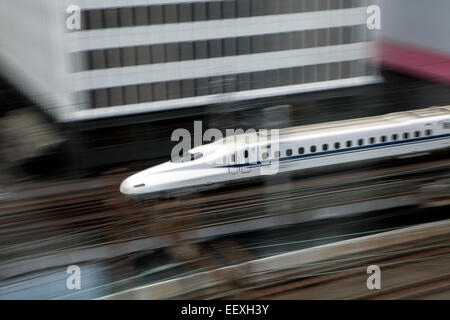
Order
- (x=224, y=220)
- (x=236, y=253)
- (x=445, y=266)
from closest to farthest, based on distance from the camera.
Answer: (x=445, y=266) → (x=236, y=253) → (x=224, y=220)

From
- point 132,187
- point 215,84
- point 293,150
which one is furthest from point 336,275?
point 215,84

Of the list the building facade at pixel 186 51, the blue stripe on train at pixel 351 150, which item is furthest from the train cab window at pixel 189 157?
the building facade at pixel 186 51

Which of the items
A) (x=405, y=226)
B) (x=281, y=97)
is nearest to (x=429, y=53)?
(x=281, y=97)

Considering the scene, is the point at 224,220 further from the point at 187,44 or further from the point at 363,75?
the point at 363,75

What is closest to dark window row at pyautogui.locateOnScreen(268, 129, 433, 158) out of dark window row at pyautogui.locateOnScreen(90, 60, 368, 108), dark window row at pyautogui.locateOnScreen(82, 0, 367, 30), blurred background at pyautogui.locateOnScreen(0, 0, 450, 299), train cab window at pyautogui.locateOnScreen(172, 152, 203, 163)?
blurred background at pyautogui.locateOnScreen(0, 0, 450, 299)

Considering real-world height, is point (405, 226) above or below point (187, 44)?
below

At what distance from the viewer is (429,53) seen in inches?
752

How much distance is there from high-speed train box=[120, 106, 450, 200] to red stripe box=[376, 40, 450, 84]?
569 centimetres

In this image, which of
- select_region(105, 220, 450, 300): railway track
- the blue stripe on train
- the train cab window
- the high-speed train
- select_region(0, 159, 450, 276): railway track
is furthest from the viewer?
the blue stripe on train

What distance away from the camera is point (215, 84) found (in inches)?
589

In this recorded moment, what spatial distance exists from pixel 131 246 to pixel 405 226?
4071mm

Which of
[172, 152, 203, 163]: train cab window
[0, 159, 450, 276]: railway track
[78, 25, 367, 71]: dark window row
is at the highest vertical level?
[78, 25, 367, 71]: dark window row

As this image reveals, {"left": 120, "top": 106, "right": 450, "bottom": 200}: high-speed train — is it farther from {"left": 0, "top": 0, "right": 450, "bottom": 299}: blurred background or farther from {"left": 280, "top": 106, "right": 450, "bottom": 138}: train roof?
{"left": 0, "top": 0, "right": 450, "bottom": 299}: blurred background

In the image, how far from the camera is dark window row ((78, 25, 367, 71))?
14.4 m
